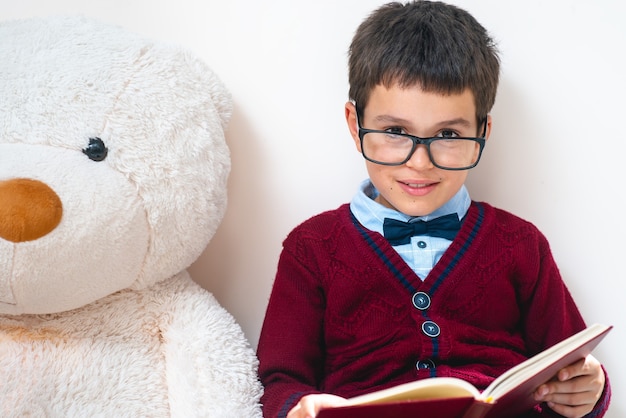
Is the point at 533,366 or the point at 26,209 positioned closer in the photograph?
the point at 533,366

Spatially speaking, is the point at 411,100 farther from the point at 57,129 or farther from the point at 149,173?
the point at 57,129

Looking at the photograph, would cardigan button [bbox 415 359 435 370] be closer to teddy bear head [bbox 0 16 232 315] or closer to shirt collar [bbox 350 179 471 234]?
shirt collar [bbox 350 179 471 234]

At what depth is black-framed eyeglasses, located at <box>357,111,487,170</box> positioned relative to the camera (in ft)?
3.43

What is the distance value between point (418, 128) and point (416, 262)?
0.22m

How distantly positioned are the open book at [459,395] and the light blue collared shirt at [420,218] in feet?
0.99

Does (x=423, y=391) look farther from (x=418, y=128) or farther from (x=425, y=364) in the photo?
(x=418, y=128)

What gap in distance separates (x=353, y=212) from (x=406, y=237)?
0.34 ft

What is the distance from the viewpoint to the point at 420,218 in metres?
1.16

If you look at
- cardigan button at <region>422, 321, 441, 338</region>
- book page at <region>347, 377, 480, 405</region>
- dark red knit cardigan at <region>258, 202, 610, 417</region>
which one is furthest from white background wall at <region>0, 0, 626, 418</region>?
book page at <region>347, 377, 480, 405</region>

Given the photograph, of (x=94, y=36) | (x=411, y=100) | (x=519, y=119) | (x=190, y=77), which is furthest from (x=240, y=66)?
(x=519, y=119)

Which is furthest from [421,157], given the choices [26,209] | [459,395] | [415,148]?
[26,209]

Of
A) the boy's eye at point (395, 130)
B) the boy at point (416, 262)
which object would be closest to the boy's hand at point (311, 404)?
the boy at point (416, 262)

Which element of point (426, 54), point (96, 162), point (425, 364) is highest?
point (426, 54)

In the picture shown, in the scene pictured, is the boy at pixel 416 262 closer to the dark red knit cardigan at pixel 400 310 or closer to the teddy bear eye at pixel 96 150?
the dark red knit cardigan at pixel 400 310
